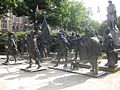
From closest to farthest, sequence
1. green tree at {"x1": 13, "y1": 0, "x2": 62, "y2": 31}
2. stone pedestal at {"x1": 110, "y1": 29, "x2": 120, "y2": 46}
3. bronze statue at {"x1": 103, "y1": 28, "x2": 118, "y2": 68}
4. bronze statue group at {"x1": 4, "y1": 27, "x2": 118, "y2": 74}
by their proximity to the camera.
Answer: bronze statue group at {"x1": 4, "y1": 27, "x2": 118, "y2": 74} → bronze statue at {"x1": 103, "y1": 28, "x2": 118, "y2": 68} → stone pedestal at {"x1": 110, "y1": 29, "x2": 120, "y2": 46} → green tree at {"x1": 13, "y1": 0, "x2": 62, "y2": 31}

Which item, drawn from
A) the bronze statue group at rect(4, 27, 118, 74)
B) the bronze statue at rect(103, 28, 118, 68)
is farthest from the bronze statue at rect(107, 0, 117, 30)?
the bronze statue at rect(103, 28, 118, 68)

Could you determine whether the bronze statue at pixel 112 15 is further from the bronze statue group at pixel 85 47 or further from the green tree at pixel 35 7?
the green tree at pixel 35 7

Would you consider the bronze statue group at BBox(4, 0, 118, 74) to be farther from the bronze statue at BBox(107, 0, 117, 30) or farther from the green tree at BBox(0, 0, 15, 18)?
the green tree at BBox(0, 0, 15, 18)

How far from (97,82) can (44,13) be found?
60.6 ft

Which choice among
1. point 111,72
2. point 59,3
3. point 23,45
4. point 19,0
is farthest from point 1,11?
point 111,72

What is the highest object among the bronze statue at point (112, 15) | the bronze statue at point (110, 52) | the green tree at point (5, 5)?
the green tree at point (5, 5)

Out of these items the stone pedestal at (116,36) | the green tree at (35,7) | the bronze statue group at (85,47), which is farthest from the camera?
the green tree at (35,7)

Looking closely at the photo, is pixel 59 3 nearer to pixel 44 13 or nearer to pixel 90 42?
pixel 44 13

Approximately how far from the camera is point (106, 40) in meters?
8.31

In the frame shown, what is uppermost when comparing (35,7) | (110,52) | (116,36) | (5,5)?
(35,7)

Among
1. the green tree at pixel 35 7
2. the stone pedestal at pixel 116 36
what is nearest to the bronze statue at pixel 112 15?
the stone pedestal at pixel 116 36

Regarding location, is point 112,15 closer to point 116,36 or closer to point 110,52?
point 116,36

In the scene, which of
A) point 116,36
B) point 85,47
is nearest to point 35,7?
point 116,36

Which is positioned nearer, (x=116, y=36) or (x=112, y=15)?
(x=116, y=36)
